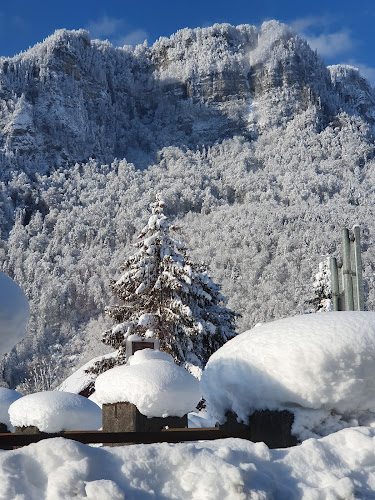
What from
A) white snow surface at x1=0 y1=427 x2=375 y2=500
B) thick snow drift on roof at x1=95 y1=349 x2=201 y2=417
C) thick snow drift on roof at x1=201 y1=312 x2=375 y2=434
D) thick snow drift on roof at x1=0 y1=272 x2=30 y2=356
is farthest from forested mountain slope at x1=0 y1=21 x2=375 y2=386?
white snow surface at x1=0 y1=427 x2=375 y2=500

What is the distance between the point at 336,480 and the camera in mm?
2857

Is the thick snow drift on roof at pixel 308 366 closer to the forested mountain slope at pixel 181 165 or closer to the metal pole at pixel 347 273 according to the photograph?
the metal pole at pixel 347 273

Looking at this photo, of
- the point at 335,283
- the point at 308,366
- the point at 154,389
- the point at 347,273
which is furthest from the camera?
the point at 335,283

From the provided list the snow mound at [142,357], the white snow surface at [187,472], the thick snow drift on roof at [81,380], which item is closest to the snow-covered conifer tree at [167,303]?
the thick snow drift on roof at [81,380]

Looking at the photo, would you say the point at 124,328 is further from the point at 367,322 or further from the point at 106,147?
the point at 106,147

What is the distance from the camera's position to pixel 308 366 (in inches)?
140

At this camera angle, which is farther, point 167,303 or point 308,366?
point 167,303

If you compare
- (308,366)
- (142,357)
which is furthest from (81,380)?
(308,366)

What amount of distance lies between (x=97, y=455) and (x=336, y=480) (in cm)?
108

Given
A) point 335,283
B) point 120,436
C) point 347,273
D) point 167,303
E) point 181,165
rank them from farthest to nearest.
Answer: point 181,165, point 167,303, point 335,283, point 347,273, point 120,436

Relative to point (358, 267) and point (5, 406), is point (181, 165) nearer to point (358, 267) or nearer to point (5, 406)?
point (358, 267)

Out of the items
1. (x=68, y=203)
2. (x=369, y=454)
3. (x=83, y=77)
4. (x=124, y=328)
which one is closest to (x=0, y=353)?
(x=369, y=454)

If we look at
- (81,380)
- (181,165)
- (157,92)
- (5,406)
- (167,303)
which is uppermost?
(157,92)

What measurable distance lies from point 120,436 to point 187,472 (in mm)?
530
